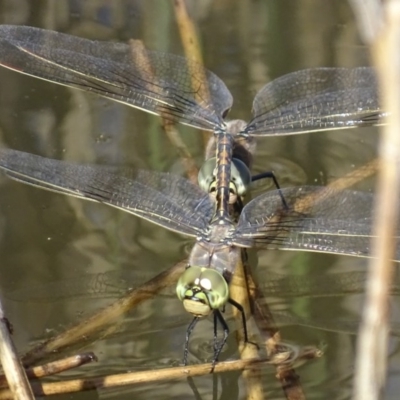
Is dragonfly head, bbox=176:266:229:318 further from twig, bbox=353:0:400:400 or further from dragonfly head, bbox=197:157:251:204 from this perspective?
twig, bbox=353:0:400:400

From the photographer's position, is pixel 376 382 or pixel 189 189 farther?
pixel 189 189

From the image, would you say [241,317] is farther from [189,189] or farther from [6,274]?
[6,274]

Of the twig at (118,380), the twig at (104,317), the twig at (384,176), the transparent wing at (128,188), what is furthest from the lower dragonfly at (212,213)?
the twig at (384,176)

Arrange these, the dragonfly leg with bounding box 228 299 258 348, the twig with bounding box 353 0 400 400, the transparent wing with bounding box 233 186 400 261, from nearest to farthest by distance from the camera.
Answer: the twig with bounding box 353 0 400 400 → the dragonfly leg with bounding box 228 299 258 348 → the transparent wing with bounding box 233 186 400 261

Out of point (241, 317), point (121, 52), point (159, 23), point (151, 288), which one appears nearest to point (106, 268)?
point (151, 288)

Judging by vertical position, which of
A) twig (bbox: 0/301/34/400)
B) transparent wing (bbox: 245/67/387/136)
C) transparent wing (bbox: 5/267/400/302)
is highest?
transparent wing (bbox: 245/67/387/136)

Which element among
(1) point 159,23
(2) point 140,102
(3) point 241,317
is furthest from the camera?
(1) point 159,23

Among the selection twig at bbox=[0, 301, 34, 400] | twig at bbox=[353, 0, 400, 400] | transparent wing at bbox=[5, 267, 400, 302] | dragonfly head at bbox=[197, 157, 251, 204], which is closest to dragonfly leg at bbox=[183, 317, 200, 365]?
transparent wing at bbox=[5, 267, 400, 302]
